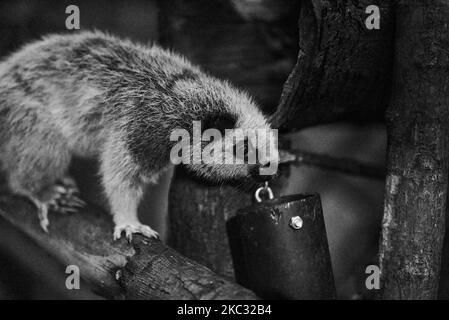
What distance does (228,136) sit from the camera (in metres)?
3.09

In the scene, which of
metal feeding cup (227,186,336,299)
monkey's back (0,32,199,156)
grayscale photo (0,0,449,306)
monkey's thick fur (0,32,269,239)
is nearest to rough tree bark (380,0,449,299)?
grayscale photo (0,0,449,306)

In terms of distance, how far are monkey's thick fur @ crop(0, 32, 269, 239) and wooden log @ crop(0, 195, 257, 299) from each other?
0.45 ft

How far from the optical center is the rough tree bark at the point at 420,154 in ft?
8.97

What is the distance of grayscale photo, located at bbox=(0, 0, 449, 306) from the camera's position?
2775 millimetres

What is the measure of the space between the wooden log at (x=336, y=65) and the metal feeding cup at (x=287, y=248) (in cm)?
66

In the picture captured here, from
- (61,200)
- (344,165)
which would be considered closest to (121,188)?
(61,200)

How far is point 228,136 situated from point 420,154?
114 centimetres

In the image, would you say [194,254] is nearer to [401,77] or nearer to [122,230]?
[122,230]

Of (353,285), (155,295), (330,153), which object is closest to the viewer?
(155,295)

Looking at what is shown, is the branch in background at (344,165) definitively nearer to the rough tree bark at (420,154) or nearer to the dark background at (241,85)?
the dark background at (241,85)

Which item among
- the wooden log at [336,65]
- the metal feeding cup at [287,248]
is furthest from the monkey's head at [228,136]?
the metal feeding cup at [287,248]

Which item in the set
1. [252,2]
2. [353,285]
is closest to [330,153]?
[353,285]

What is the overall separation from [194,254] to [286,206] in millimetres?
1177
